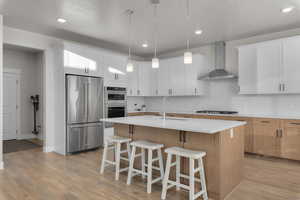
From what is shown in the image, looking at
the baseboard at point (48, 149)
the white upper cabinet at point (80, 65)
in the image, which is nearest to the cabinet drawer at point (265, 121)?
the white upper cabinet at point (80, 65)

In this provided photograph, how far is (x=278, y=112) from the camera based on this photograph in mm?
4352

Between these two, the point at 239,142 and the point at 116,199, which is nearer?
the point at 116,199

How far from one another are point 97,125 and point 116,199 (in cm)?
263

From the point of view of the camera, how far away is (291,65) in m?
3.91

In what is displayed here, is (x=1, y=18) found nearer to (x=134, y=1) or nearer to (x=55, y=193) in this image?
(x=134, y=1)

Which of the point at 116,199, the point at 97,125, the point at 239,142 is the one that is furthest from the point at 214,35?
the point at 116,199

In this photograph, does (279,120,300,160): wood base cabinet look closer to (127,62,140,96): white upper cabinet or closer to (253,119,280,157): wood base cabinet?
(253,119,280,157): wood base cabinet

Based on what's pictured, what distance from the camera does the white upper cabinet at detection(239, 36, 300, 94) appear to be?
389 cm

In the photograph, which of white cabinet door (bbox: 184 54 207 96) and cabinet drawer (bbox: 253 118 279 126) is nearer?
cabinet drawer (bbox: 253 118 279 126)

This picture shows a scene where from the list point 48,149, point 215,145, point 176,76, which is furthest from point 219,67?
point 48,149

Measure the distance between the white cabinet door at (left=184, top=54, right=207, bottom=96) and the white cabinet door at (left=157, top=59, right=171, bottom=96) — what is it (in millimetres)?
697

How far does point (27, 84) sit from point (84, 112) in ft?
9.35

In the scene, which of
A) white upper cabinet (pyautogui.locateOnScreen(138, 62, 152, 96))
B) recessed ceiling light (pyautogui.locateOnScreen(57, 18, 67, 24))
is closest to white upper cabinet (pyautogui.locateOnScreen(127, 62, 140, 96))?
white upper cabinet (pyautogui.locateOnScreen(138, 62, 152, 96))

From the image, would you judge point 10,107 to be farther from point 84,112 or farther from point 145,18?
point 145,18
